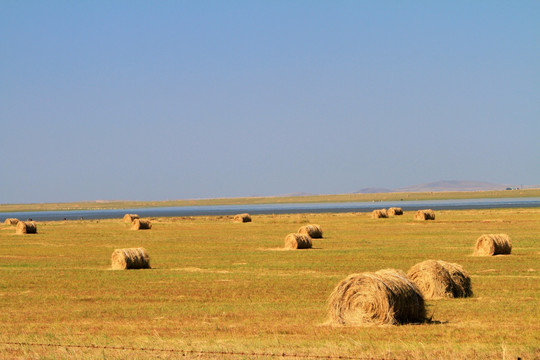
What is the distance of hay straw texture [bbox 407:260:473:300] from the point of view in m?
19.9

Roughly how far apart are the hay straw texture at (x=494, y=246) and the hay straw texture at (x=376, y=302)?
1637 cm

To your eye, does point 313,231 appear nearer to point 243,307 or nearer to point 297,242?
point 297,242

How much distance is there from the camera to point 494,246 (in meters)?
31.5

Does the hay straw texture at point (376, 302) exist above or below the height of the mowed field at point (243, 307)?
above

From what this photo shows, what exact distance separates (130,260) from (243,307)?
36.6ft

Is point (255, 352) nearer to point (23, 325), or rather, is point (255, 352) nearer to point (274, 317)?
point (274, 317)

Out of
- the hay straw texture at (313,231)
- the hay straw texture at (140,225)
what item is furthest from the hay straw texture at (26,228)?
the hay straw texture at (313,231)

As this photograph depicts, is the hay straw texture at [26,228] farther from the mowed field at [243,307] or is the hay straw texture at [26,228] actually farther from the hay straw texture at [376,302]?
the hay straw texture at [376,302]

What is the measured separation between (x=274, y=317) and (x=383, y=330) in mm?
2643

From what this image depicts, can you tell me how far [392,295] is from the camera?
15.6 meters

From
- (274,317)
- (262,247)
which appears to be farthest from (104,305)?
(262,247)

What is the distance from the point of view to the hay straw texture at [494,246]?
31484 mm

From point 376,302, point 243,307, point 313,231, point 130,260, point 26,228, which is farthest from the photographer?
point 26,228

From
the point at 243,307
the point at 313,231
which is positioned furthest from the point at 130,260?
the point at 313,231
